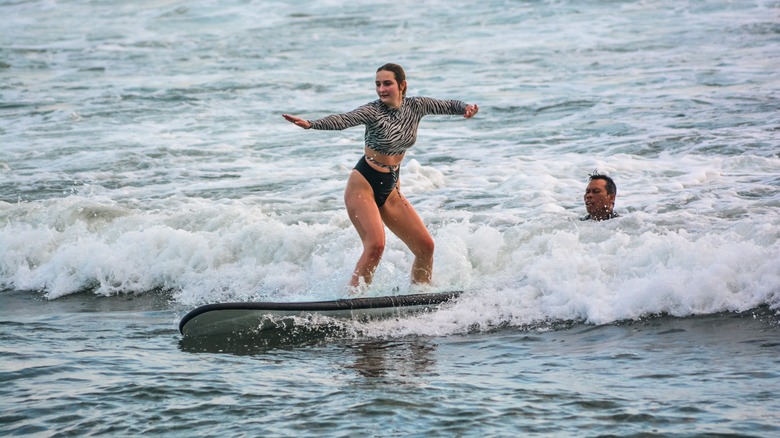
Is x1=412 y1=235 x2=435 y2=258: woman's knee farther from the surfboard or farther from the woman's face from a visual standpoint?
the woman's face

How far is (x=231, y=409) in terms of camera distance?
5.76 metres

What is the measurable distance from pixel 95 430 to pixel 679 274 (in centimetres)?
499

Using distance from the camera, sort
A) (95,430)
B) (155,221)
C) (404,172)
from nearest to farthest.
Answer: (95,430) → (155,221) → (404,172)

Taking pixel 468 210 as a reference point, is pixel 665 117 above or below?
above

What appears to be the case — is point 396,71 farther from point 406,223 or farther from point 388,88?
point 406,223

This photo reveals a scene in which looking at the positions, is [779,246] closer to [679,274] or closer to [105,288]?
[679,274]

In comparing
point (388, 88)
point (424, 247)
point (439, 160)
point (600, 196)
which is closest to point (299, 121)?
point (388, 88)

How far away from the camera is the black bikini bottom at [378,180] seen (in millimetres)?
8125

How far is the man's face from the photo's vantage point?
10.0 metres

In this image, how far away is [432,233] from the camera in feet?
36.7

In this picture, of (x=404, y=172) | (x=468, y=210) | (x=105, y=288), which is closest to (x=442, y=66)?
(x=404, y=172)

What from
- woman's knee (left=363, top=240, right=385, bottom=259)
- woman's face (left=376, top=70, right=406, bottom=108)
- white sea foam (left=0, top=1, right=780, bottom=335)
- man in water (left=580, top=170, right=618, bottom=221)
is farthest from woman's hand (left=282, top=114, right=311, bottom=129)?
man in water (left=580, top=170, right=618, bottom=221)

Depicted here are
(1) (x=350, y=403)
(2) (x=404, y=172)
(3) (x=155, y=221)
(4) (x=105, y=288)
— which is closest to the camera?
(1) (x=350, y=403)

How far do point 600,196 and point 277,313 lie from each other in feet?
12.6
